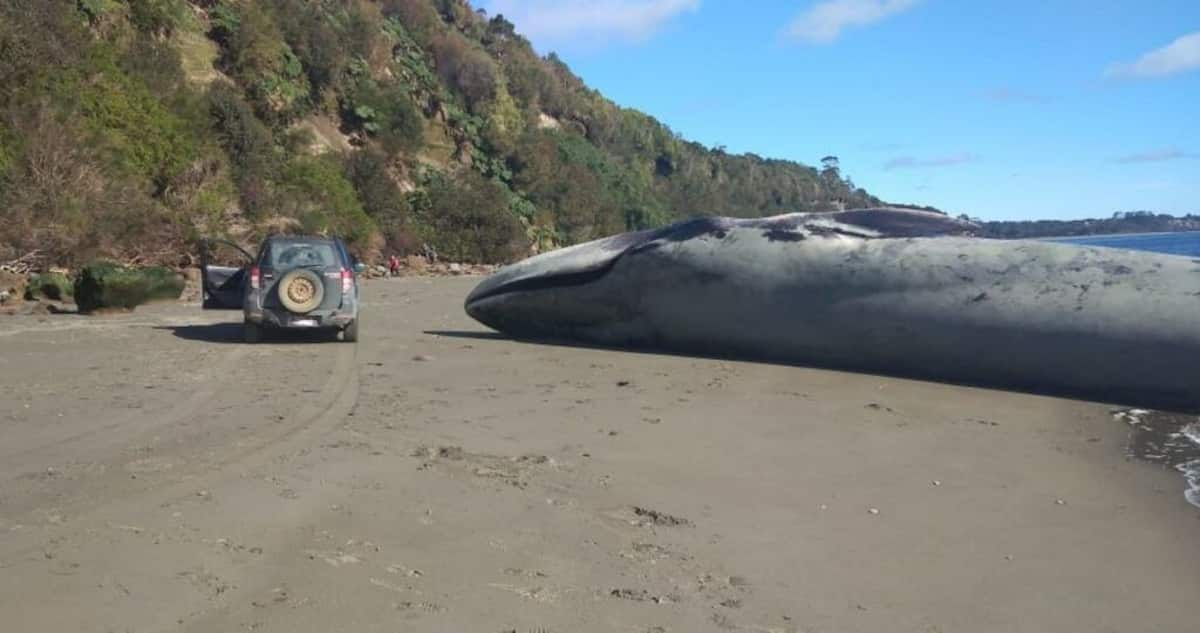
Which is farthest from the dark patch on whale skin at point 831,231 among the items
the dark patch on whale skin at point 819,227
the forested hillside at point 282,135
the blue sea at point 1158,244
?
the blue sea at point 1158,244

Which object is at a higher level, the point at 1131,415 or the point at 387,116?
the point at 387,116

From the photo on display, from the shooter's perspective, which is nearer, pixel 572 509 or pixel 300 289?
pixel 572 509

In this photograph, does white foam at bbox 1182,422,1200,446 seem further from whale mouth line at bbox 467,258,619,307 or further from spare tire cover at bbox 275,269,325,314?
spare tire cover at bbox 275,269,325,314

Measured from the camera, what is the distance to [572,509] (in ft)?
15.0

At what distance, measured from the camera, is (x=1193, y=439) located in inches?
262

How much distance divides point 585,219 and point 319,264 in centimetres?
3996

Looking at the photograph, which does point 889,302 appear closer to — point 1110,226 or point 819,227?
point 819,227

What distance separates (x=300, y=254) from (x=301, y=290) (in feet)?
2.36

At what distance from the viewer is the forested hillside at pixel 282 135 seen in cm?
1988

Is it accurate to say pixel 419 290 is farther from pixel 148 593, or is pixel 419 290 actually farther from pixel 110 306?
pixel 148 593

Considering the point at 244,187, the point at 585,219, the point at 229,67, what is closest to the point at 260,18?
the point at 229,67

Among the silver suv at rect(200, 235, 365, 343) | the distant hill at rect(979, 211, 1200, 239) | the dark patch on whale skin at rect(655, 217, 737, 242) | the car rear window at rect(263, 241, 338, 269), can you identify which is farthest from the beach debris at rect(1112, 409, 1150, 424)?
the distant hill at rect(979, 211, 1200, 239)

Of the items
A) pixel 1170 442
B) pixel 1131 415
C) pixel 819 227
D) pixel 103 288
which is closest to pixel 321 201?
pixel 103 288

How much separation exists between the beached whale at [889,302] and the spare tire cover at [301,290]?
196cm
